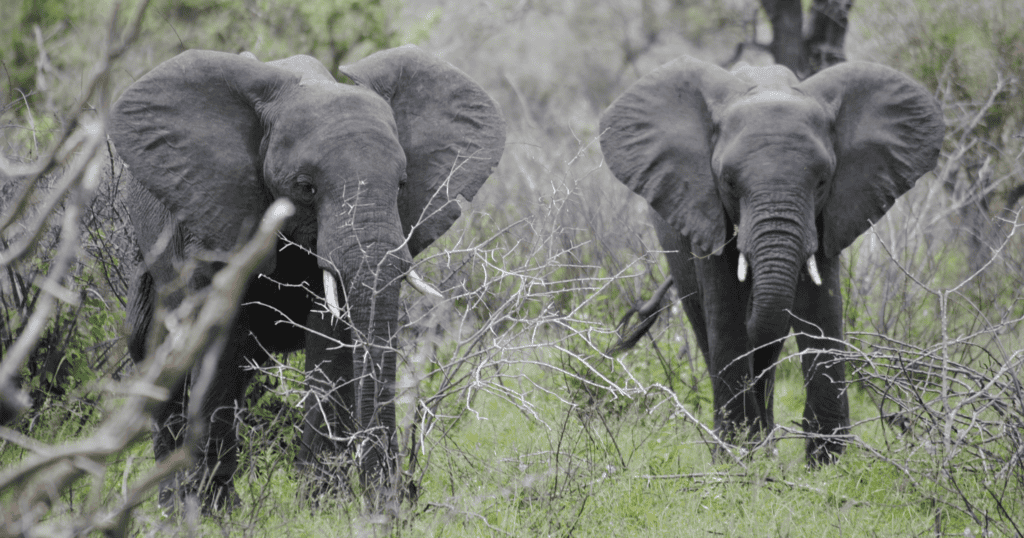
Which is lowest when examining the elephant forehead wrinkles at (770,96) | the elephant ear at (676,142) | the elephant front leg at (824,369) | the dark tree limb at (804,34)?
the dark tree limb at (804,34)

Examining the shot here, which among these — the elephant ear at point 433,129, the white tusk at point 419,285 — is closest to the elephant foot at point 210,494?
the white tusk at point 419,285

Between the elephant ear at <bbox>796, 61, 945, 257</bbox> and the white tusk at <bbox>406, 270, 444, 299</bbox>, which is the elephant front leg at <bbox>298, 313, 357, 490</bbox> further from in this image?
the elephant ear at <bbox>796, 61, 945, 257</bbox>

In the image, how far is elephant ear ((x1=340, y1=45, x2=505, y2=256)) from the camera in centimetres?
441

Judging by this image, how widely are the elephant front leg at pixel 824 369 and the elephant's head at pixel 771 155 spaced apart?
0.11 metres

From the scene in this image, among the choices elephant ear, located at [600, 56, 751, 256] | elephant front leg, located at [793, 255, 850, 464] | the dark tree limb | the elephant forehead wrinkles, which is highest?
the elephant forehead wrinkles

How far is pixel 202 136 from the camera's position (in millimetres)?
4188

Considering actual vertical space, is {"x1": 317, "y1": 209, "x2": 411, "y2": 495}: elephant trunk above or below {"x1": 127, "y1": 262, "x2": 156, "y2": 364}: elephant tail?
above

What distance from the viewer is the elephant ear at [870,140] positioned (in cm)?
503

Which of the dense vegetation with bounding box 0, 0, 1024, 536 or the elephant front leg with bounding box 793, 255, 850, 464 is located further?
the elephant front leg with bounding box 793, 255, 850, 464

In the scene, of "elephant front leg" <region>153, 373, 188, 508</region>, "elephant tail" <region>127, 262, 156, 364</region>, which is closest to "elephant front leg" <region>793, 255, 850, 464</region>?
"elephant front leg" <region>153, 373, 188, 508</region>

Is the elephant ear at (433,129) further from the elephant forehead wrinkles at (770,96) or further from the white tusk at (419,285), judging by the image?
the elephant forehead wrinkles at (770,96)

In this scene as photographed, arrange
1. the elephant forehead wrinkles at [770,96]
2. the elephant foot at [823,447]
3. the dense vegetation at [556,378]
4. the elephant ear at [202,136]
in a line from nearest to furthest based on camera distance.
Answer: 1. the dense vegetation at [556,378]
2. the elephant ear at [202,136]
3. the elephant foot at [823,447]
4. the elephant forehead wrinkles at [770,96]

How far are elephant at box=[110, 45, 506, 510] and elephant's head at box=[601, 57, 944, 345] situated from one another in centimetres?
96

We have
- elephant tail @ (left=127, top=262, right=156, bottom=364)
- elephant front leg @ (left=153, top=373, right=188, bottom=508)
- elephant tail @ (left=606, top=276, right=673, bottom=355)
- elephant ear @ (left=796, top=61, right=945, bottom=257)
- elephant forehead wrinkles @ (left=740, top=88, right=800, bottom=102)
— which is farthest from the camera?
elephant tail @ (left=606, top=276, right=673, bottom=355)
